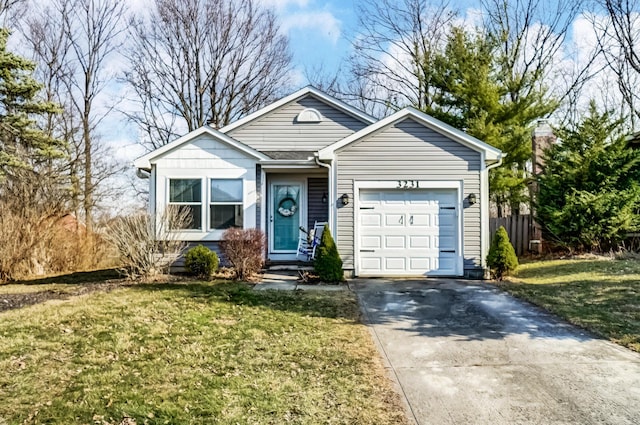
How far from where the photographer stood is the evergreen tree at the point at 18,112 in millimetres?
12047

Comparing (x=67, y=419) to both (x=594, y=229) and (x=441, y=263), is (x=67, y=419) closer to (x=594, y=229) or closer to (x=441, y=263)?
(x=441, y=263)

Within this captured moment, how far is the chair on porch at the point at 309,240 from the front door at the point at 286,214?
Answer: 0.99ft

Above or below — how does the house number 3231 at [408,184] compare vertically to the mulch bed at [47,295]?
above

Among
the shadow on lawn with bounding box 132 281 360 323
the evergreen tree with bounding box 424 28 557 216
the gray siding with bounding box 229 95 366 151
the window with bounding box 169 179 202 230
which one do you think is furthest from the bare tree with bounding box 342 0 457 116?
the shadow on lawn with bounding box 132 281 360 323

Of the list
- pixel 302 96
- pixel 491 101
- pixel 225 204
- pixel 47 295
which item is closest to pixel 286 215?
pixel 225 204

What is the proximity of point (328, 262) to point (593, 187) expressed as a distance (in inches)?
336

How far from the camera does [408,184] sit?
10383 millimetres

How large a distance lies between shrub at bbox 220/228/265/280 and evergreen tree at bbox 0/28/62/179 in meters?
6.83

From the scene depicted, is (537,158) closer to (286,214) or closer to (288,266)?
(286,214)

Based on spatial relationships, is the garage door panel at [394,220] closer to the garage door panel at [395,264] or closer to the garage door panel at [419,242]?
the garage door panel at [419,242]

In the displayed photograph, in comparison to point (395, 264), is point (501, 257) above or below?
above

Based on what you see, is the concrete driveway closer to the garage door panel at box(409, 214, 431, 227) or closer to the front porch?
the garage door panel at box(409, 214, 431, 227)

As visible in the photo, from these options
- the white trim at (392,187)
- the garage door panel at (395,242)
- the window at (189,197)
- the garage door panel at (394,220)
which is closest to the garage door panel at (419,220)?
the garage door panel at (394,220)

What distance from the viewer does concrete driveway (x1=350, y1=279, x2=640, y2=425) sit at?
3.60 metres
